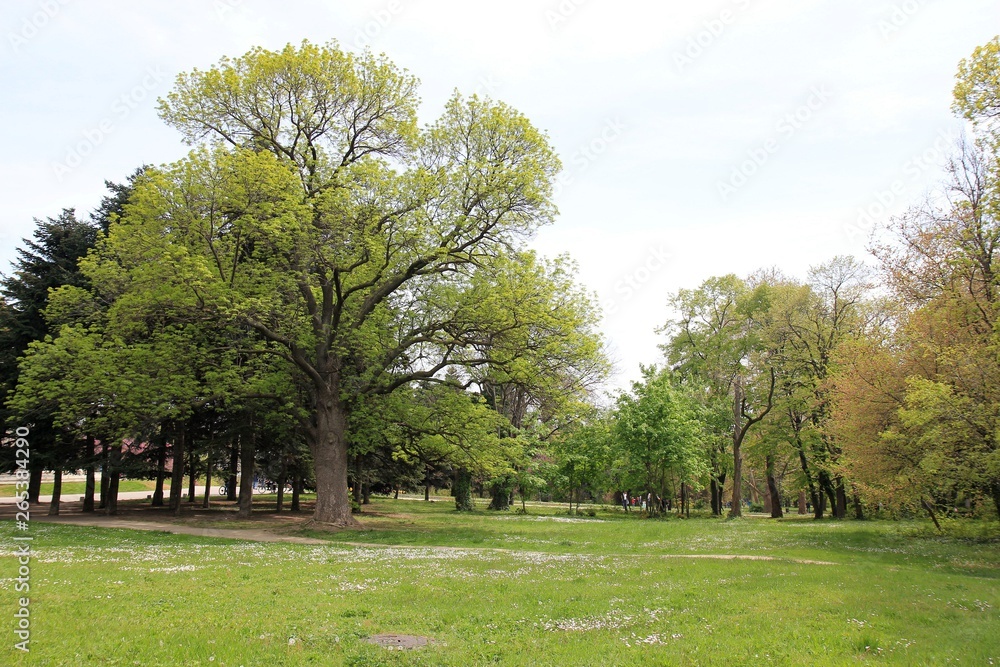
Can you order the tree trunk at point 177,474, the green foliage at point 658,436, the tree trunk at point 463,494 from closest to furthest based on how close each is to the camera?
the tree trunk at point 177,474, the green foliage at point 658,436, the tree trunk at point 463,494

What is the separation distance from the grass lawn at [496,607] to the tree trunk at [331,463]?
284 inches

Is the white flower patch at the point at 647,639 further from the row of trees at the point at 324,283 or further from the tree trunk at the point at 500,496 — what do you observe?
the tree trunk at the point at 500,496

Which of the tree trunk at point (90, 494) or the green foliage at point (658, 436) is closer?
the tree trunk at point (90, 494)

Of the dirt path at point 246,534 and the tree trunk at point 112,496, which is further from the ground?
the tree trunk at point 112,496

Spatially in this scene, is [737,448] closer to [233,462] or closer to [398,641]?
[233,462]

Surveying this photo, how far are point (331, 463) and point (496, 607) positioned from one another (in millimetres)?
17337

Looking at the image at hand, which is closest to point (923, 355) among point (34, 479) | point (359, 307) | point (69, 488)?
point (359, 307)

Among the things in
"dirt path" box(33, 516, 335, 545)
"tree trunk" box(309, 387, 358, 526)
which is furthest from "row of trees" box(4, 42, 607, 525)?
"dirt path" box(33, 516, 335, 545)

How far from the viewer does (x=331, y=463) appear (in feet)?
84.7

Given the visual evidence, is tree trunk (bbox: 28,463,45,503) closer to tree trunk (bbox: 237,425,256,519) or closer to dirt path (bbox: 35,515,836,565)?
dirt path (bbox: 35,515,836,565)

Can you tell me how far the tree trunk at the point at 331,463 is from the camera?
1011 inches

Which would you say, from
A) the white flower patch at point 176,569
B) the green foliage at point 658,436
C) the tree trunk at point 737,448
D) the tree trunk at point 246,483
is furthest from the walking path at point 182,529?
the tree trunk at point 737,448

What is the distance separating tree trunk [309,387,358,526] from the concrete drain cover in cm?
1845

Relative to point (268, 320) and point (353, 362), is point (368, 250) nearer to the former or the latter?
point (268, 320)
